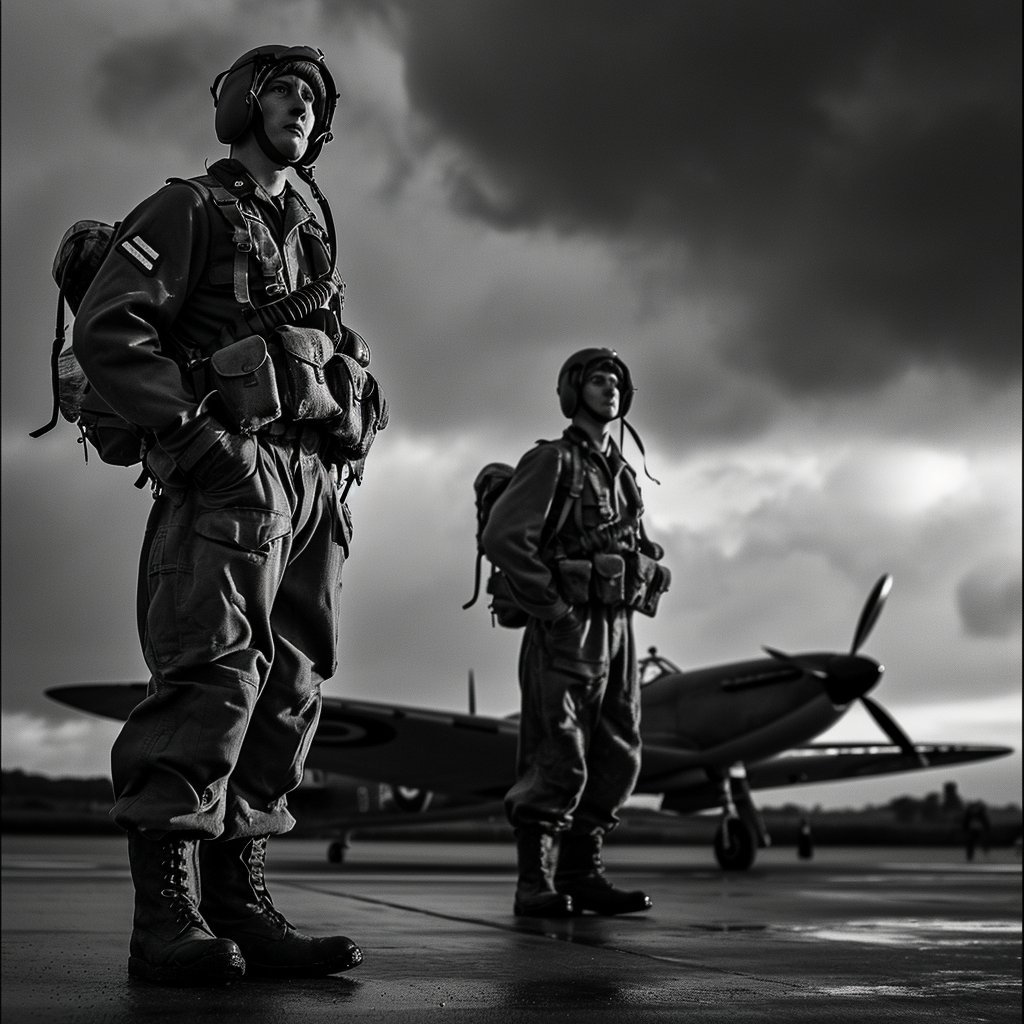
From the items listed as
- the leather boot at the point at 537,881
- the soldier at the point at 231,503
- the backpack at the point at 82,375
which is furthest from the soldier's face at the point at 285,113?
the leather boot at the point at 537,881

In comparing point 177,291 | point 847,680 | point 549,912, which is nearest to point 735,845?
point 847,680

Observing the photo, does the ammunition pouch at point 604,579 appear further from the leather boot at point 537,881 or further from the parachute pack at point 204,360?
the parachute pack at point 204,360

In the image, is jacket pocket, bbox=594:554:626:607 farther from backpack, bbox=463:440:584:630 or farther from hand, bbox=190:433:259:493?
hand, bbox=190:433:259:493

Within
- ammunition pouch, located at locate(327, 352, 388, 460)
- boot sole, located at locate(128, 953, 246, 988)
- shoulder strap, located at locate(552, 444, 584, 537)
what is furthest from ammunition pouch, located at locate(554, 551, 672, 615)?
boot sole, located at locate(128, 953, 246, 988)

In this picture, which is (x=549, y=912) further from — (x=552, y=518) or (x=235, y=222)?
(x=235, y=222)

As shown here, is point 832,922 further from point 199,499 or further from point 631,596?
point 199,499

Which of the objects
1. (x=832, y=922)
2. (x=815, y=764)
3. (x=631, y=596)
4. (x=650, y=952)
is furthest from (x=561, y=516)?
(x=815, y=764)

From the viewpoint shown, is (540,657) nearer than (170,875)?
No

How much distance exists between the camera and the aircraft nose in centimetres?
1420

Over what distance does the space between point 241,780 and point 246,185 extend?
135 cm

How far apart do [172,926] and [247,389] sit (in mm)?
1050

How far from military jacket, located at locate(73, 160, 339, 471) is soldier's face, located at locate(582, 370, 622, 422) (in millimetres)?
2529

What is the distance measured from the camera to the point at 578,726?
194 inches

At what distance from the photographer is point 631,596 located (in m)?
5.18
